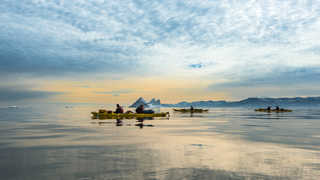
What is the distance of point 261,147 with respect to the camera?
671 inches

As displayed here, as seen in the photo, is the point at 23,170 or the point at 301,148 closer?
the point at 23,170

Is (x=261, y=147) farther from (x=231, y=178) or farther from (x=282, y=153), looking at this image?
(x=231, y=178)

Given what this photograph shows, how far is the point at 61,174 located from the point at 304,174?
10538 mm

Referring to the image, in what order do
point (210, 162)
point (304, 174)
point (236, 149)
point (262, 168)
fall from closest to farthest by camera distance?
point (304, 174), point (262, 168), point (210, 162), point (236, 149)

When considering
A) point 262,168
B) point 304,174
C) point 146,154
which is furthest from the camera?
point 146,154

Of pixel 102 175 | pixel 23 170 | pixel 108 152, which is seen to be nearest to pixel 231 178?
pixel 102 175

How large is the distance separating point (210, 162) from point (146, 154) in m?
3.93

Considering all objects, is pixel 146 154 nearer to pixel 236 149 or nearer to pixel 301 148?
pixel 236 149

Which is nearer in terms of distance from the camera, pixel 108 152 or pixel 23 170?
pixel 23 170

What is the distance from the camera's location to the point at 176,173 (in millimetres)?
10609

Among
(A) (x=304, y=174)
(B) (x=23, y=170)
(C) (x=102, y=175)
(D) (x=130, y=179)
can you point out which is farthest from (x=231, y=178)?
(B) (x=23, y=170)

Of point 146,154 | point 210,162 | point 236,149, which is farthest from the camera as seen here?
point 236,149

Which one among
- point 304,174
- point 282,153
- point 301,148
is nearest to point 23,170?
point 304,174

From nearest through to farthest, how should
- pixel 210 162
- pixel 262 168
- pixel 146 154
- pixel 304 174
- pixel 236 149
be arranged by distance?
pixel 304 174, pixel 262 168, pixel 210 162, pixel 146 154, pixel 236 149
